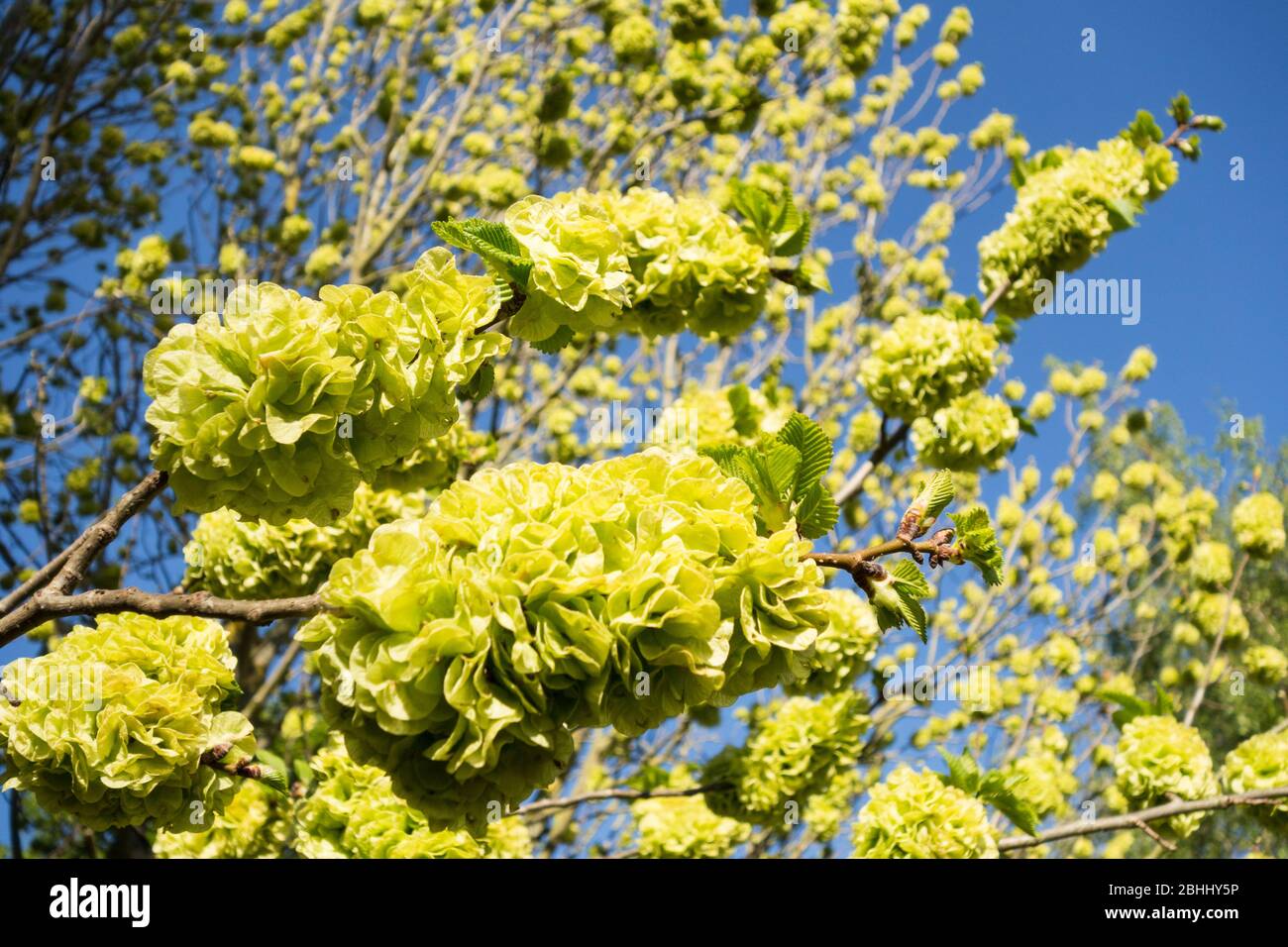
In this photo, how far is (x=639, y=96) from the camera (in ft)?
19.2

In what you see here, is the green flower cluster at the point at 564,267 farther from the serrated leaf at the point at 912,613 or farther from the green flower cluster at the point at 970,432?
the green flower cluster at the point at 970,432

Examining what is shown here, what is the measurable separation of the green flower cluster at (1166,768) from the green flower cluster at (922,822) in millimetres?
868

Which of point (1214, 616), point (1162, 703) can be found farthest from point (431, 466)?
point (1214, 616)

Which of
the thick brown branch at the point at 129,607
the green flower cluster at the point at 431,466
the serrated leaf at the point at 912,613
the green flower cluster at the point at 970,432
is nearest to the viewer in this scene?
the thick brown branch at the point at 129,607

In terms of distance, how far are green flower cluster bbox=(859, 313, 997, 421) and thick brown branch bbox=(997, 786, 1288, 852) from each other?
1.45m

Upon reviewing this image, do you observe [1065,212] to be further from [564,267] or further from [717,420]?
[564,267]

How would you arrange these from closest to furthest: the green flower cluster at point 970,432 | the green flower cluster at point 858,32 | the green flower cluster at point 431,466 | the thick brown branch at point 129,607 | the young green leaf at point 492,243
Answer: the thick brown branch at point 129,607, the young green leaf at point 492,243, the green flower cluster at point 431,466, the green flower cluster at point 970,432, the green flower cluster at point 858,32

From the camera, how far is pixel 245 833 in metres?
3.13

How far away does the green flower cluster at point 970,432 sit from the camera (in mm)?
3623

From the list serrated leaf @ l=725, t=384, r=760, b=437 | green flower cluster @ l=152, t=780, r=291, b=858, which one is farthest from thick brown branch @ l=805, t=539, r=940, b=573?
green flower cluster @ l=152, t=780, r=291, b=858

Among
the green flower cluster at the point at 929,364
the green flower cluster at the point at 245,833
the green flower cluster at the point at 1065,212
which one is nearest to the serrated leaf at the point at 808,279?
the green flower cluster at the point at 929,364

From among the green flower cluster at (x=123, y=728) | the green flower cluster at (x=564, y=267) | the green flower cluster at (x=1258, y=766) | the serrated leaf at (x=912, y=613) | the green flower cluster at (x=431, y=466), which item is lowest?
the green flower cluster at (x=1258, y=766)
